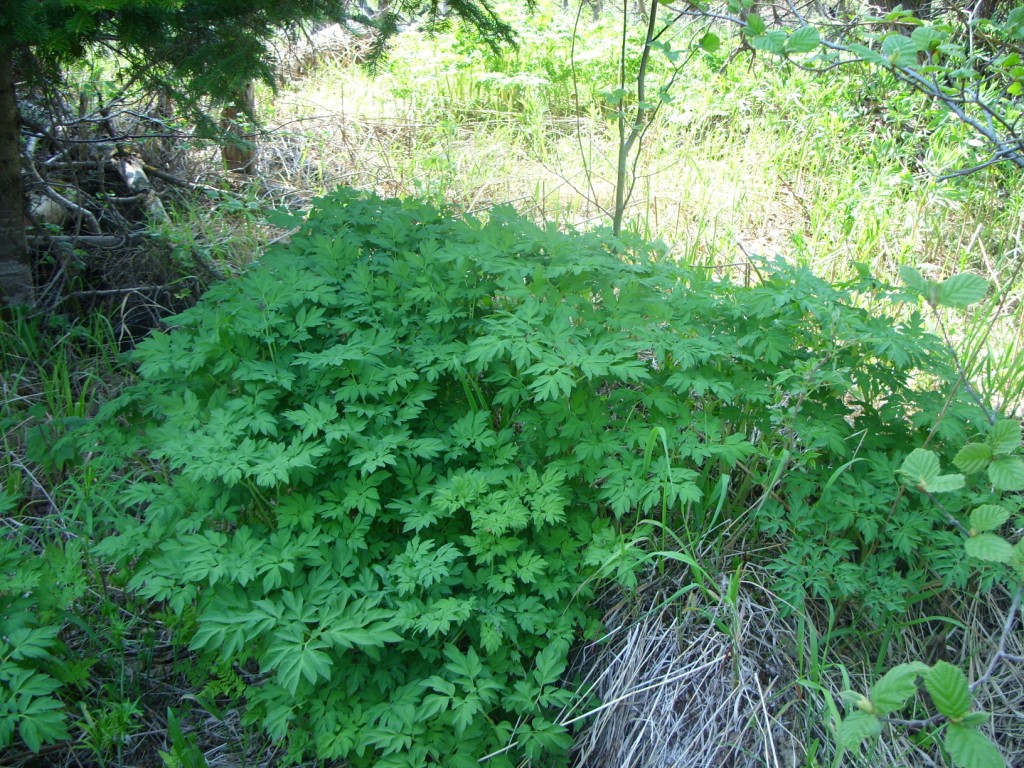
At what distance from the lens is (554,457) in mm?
2455

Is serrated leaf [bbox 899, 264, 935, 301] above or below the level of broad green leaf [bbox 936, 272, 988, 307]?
above

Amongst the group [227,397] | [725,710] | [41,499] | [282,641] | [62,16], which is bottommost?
[725,710]

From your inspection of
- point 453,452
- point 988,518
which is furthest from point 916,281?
point 453,452

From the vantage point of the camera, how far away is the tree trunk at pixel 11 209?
3.28 metres

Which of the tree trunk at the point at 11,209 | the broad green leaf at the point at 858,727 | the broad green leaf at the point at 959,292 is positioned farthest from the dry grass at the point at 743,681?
the tree trunk at the point at 11,209

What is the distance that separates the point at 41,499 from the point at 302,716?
153 cm

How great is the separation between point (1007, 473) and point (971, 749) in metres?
0.62

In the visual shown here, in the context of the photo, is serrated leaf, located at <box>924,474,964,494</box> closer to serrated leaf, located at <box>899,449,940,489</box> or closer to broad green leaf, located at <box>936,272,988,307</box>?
serrated leaf, located at <box>899,449,940,489</box>

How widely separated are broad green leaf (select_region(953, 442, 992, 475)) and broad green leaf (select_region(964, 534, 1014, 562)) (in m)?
0.18

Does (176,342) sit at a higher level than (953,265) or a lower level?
higher

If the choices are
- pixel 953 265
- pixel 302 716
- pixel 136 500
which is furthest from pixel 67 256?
pixel 953 265

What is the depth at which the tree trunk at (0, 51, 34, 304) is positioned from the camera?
328cm

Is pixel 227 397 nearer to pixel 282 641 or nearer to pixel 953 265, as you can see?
pixel 282 641

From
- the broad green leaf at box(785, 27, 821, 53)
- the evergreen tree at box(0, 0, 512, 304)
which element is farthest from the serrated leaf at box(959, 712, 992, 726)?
the evergreen tree at box(0, 0, 512, 304)
